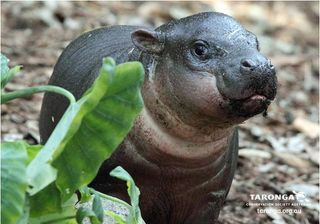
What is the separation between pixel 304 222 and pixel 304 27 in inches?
192

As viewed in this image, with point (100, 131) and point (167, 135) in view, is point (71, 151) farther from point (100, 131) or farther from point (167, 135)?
point (167, 135)

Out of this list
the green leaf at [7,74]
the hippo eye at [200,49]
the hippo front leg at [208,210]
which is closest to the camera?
the green leaf at [7,74]

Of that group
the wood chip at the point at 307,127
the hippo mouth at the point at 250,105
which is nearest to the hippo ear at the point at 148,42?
the hippo mouth at the point at 250,105

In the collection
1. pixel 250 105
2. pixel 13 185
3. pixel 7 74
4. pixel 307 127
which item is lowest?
pixel 13 185

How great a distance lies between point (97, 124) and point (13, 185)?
1.14 feet

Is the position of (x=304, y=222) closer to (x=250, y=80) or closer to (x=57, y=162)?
Answer: (x=250, y=80)

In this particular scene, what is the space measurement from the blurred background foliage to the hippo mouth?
1446 millimetres

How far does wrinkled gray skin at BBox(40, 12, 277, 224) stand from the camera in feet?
11.2

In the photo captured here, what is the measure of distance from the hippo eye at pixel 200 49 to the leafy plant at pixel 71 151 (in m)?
0.96

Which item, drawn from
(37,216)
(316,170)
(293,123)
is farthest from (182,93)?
(293,123)

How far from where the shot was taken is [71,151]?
261cm

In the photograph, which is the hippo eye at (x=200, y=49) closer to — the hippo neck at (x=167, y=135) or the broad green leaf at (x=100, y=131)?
the hippo neck at (x=167, y=135)

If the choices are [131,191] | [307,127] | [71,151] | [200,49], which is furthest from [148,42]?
[307,127]

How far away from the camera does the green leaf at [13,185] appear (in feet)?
7.84
